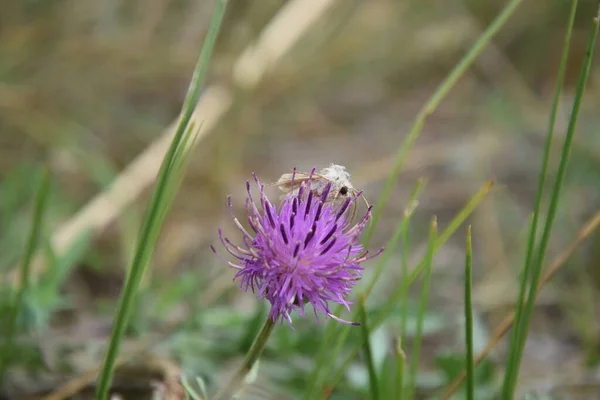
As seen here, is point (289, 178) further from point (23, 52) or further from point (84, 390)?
point (23, 52)

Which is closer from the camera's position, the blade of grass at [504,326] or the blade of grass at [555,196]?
the blade of grass at [555,196]

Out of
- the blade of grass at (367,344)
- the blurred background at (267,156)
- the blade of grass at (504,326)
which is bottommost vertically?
the blade of grass at (367,344)

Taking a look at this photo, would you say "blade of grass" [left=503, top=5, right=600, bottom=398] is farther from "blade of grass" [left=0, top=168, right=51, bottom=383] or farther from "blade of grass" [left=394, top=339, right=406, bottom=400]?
"blade of grass" [left=0, top=168, right=51, bottom=383]

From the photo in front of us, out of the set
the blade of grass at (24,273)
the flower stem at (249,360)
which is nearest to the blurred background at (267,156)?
the blade of grass at (24,273)

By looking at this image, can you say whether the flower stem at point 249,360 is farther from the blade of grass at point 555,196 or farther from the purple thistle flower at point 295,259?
the blade of grass at point 555,196

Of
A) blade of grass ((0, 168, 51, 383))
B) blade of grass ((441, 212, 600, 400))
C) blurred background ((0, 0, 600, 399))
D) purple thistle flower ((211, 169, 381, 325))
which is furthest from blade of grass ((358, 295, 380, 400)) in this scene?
blade of grass ((0, 168, 51, 383))

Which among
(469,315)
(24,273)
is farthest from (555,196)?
(24,273)
